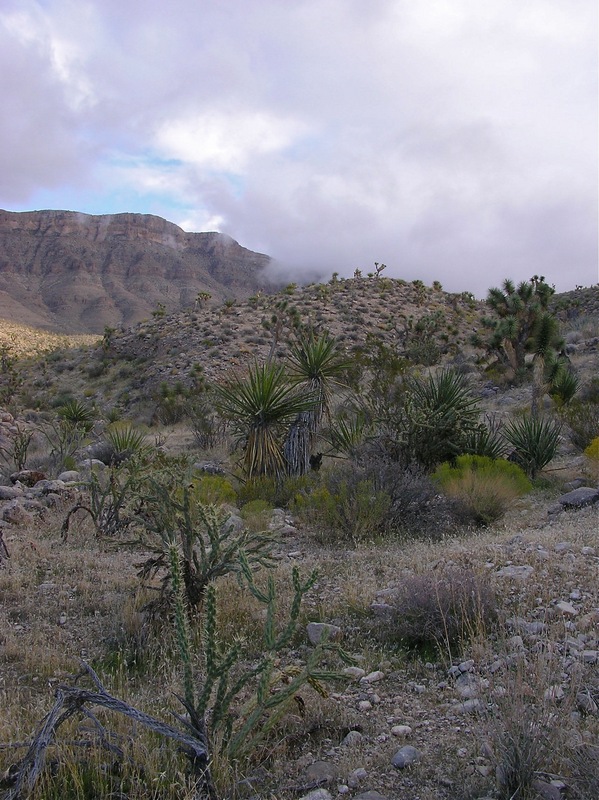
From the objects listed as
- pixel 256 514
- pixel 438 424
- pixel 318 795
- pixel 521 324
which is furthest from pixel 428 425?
pixel 521 324

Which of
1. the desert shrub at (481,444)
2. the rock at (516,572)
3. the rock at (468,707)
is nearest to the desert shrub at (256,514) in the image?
the desert shrub at (481,444)

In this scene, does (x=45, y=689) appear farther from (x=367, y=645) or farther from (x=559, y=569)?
(x=559, y=569)

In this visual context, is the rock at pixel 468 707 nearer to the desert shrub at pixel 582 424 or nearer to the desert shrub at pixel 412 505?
the desert shrub at pixel 412 505

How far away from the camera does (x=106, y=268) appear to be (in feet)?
375

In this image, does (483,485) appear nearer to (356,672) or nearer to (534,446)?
(534,446)

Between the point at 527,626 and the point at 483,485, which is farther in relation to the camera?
the point at 483,485

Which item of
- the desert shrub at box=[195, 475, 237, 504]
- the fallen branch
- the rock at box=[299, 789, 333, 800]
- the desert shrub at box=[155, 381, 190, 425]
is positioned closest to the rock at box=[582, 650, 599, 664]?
the rock at box=[299, 789, 333, 800]

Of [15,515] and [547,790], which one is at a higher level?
[547,790]

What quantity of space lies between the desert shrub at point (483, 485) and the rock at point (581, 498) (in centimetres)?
71

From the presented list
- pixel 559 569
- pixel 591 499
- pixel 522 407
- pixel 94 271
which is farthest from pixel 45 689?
pixel 94 271

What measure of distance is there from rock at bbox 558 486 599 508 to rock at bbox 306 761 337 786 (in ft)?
23.0

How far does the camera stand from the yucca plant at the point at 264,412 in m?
11.6

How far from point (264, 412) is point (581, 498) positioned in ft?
17.7

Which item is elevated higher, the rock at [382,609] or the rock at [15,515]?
the rock at [382,609]
